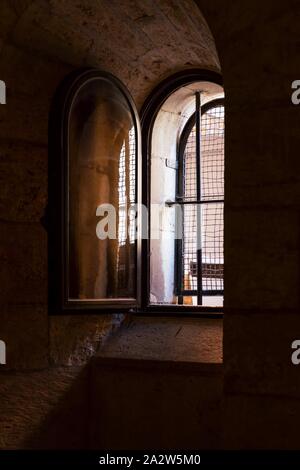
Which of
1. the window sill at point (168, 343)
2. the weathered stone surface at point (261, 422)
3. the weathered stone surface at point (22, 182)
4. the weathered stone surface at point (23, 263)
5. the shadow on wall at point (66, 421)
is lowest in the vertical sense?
the shadow on wall at point (66, 421)

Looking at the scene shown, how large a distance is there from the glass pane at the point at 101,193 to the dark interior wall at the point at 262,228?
1.13m

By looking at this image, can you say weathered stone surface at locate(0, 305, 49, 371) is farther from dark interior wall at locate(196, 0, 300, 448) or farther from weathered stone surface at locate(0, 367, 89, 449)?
dark interior wall at locate(196, 0, 300, 448)

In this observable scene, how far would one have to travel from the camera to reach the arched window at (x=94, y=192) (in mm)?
3701

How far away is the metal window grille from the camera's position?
4.43m

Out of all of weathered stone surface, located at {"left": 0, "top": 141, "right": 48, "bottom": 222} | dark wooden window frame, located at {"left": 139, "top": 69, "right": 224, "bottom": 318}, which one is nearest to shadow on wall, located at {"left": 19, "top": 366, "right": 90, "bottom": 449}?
dark wooden window frame, located at {"left": 139, "top": 69, "right": 224, "bottom": 318}

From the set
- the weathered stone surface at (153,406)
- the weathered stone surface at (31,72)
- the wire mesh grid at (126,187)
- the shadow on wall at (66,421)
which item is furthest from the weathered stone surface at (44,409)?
the weathered stone surface at (31,72)

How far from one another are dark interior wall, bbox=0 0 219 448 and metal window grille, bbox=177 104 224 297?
2.95 ft

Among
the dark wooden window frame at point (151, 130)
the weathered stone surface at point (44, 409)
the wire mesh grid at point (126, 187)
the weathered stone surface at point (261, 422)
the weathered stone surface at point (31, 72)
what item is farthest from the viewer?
the dark wooden window frame at point (151, 130)

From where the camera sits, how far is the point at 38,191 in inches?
145

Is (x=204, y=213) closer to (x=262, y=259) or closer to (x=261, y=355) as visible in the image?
(x=262, y=259)

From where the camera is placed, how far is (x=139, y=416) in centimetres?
369

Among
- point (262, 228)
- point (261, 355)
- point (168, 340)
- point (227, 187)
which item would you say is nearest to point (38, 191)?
point (168, 340)

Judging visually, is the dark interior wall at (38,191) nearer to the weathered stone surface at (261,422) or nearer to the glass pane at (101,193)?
the glass pane at (101,193)

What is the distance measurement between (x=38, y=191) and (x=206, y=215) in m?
1.28
